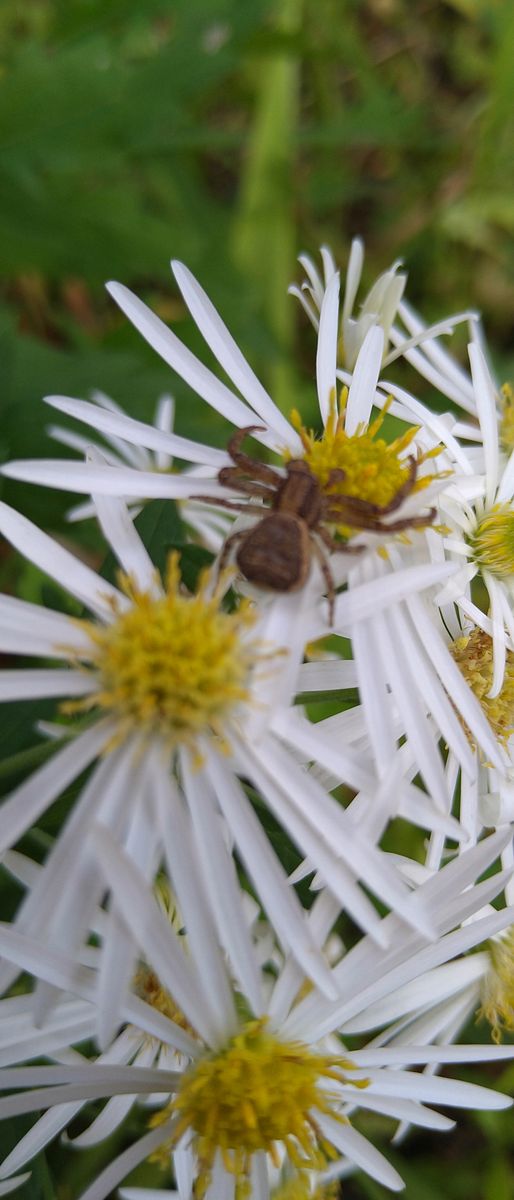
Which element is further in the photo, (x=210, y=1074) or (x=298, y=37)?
(x=298, y=37)

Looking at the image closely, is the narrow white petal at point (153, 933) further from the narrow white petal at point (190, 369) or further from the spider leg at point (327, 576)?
the narrow white petal at point (190, 369)

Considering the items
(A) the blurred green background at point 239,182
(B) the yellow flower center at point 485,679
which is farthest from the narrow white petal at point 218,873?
(A) the blurred green background at point 239,182

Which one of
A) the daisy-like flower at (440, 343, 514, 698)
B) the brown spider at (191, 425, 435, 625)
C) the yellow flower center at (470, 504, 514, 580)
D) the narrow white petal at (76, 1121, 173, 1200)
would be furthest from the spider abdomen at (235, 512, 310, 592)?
the narrow white petal at (76, 1121, 173, 1200)

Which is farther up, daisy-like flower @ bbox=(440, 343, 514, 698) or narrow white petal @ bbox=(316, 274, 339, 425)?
narrow white petal @ bbox=(316, 274, 339, 425)

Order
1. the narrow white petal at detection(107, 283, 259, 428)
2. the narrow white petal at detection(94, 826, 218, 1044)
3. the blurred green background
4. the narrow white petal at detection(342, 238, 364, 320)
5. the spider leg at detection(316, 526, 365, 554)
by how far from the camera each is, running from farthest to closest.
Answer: the blurred green background, the narrow white petal at detection(342, 238, 364, 320), the narrow white petal at detection(107, 283, 259, 428), the spider leg at detection(316, 526, 365, 554), the narrow white petal at detection(94, 826, 218, 1044)

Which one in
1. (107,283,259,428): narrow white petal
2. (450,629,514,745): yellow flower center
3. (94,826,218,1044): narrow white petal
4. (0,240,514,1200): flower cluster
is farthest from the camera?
(450,629,514,745): yellow flower center

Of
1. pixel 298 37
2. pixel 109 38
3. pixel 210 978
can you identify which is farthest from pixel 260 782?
pixel 298 37

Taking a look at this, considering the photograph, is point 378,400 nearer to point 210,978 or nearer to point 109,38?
point 210,978

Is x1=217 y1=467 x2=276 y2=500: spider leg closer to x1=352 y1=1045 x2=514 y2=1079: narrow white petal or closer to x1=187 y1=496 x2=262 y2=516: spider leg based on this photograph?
x1=187 y1=496 x2=262 y2=516: spider leg
